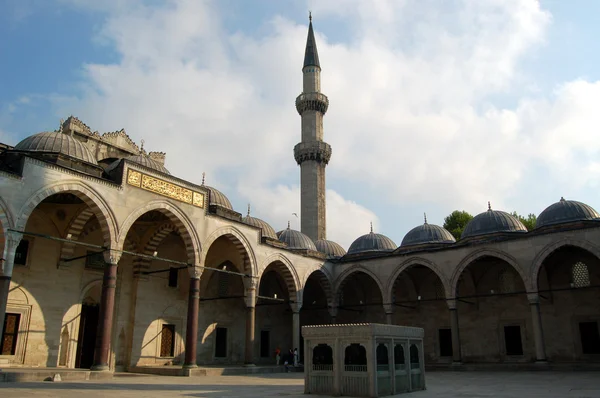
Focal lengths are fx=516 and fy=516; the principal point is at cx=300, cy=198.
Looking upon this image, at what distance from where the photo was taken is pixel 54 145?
14.6 metres

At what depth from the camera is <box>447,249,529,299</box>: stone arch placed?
17750 mm

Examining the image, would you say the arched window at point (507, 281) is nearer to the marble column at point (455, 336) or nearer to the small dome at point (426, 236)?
the marble column at point (455, 336)

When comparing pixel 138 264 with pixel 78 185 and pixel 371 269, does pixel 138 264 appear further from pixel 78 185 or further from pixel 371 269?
pixel 371 269

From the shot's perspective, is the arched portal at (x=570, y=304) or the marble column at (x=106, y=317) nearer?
the marble column at (x=106, y=317)

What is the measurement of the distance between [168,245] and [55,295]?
4670 millimetres

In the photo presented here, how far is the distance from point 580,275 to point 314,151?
15424mm

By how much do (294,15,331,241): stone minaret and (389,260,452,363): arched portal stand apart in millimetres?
7285

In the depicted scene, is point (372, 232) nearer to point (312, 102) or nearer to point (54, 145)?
point (312, 102)

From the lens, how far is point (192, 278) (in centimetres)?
1595

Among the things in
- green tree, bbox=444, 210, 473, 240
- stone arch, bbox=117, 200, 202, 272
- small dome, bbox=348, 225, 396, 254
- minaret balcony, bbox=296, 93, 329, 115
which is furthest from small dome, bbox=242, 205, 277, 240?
green tree, bbox=444, 210, 473, 240

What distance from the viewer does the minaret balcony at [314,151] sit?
29750mm

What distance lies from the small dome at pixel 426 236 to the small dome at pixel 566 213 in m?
4.16

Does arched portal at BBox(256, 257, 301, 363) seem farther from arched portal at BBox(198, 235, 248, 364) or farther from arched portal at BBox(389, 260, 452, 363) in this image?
arched portal at BBox(389, 260, 452, 363)

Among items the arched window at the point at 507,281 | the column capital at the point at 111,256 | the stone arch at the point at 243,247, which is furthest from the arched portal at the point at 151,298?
the arched window at the point at 507,281
